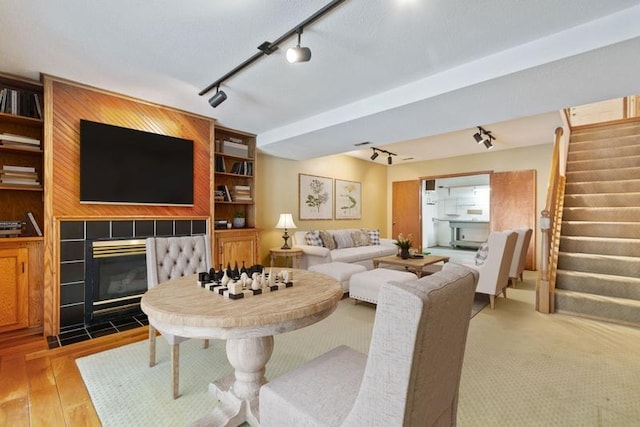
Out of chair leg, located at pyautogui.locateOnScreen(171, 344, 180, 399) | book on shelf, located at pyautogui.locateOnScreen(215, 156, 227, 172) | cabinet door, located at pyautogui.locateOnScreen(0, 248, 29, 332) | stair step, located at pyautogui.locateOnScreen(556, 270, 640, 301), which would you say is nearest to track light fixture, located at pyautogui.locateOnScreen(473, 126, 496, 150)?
stair step, located at pyautogui.locateOnScreen(556, 270, 640, 301)

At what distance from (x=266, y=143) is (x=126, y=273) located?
2.53 m

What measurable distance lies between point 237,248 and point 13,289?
225 centimetres

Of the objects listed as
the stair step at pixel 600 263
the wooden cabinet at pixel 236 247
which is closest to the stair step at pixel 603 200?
the stair step at pixel 600 263

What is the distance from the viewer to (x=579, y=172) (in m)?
4.78

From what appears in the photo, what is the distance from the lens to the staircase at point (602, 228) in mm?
3282

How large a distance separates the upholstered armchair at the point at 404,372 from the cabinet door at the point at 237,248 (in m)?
3.09

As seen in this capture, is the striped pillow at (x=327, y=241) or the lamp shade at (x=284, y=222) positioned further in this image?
the striped pillow at (x=327, y=241)

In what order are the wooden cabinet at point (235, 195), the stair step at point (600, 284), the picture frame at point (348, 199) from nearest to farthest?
the stair step at point (600, 284) < the wooden cabinet at point (235, 195) < the picture frame at point (348, 199)

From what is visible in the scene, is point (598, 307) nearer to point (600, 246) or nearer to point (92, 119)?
point (600, 246)

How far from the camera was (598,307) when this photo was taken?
3230 mm

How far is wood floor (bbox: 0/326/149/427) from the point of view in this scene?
5.57 ft

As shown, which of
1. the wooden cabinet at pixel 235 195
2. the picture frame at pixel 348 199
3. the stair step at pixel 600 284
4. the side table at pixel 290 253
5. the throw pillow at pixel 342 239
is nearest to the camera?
the stair step at pixel 600 284

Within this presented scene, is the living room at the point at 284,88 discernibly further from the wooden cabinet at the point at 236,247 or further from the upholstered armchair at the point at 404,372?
the upholstered armchair at the point at 404,372

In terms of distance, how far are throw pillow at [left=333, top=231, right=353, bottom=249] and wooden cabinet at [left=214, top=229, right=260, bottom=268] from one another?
186 centimetres
